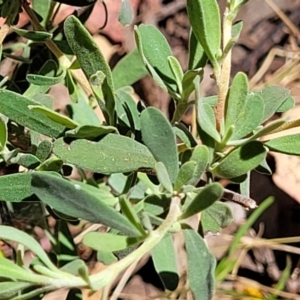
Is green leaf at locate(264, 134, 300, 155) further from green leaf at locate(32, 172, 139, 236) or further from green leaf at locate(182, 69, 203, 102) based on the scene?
green leaf at locate(32, 172, 139, 236)

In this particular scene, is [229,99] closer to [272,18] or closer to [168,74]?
[168,74]

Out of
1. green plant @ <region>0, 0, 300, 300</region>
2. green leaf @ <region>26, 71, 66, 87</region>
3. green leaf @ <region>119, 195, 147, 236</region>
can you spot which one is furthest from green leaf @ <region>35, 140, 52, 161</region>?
green leaf @ <region>119, 195, 147, 236</region>

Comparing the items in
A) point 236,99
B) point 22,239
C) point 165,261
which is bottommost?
point 165,261

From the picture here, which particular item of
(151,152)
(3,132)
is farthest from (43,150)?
(151,152)

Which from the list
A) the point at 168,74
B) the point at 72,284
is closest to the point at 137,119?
the point at 168,74

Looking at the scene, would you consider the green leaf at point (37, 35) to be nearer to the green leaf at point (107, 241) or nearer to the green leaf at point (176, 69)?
the green leaf at point (176, 69)

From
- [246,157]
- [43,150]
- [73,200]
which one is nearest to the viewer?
[73,200]

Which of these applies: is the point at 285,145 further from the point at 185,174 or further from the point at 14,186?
the point at 14,186
